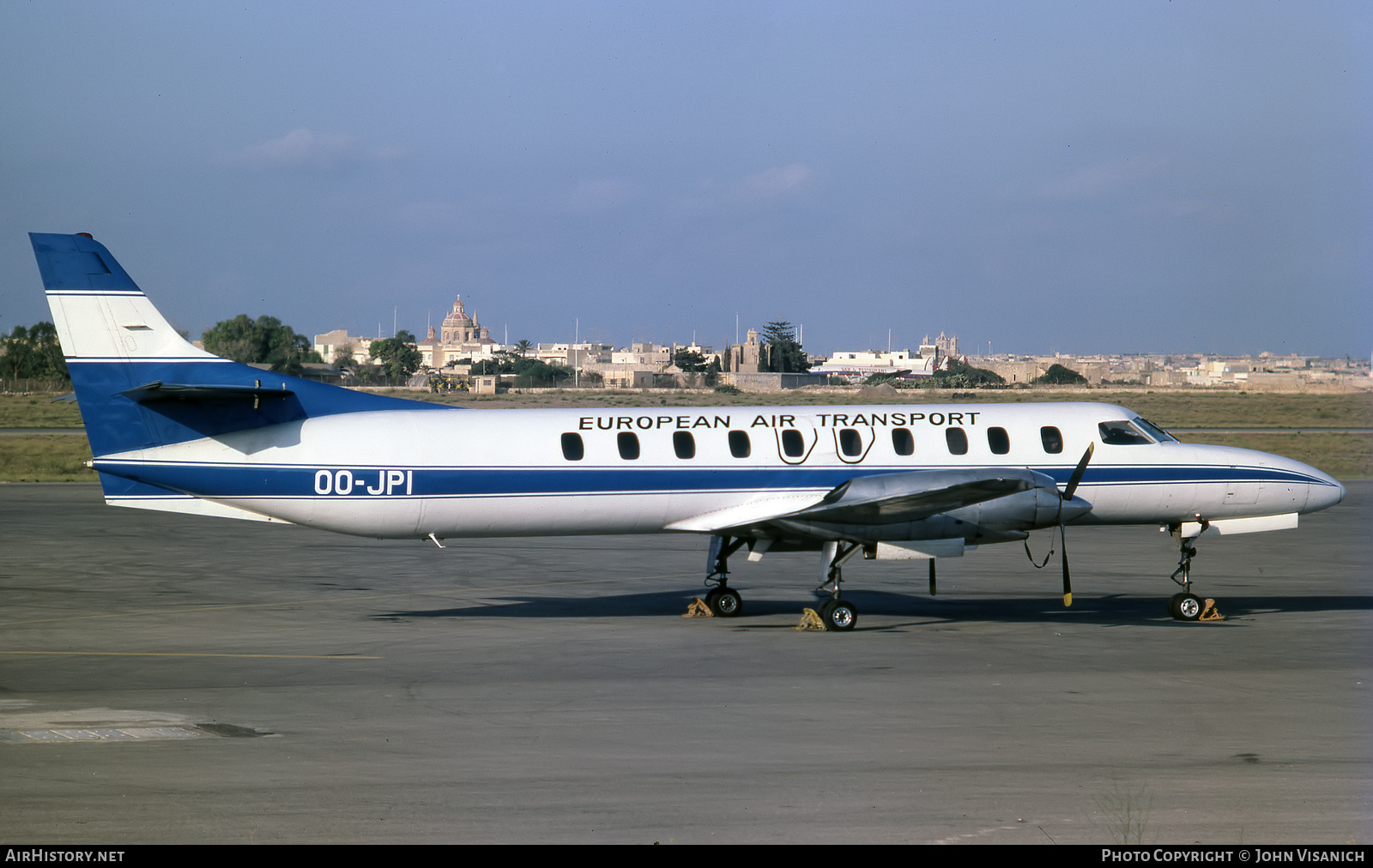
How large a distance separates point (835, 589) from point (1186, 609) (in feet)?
17.4

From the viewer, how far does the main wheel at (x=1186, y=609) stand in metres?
18.7

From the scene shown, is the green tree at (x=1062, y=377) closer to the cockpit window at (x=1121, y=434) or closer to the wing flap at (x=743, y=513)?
the cockpit window at (x=1121, y=434)

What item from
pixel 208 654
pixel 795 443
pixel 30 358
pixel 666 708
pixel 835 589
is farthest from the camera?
pixel 30 358

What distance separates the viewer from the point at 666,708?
42.3 feet

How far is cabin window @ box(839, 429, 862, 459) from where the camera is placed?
62.2 feet

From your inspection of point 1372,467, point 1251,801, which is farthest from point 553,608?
point 1372,467

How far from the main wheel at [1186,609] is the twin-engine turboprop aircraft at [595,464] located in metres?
0.03

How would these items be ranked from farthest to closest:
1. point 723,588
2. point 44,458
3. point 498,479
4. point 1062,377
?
point 1062,377 → point 44,458 → point 723,588 → point 498,479

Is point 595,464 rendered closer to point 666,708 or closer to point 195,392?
point 195,392

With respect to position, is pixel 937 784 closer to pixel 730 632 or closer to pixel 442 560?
pixel 730 632

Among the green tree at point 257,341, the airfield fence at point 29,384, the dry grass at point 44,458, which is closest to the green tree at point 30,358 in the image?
the airfield fence at point 29,384

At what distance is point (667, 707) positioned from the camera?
12898 millimetres

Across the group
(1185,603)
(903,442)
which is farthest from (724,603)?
(1185,603)

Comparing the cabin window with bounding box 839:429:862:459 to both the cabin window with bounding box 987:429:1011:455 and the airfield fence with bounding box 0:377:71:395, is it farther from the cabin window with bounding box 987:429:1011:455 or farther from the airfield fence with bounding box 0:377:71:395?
the airfield fence with bounding box 0:377:71:395
